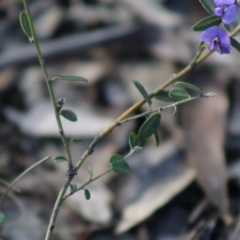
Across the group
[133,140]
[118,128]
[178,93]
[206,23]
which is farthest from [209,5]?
[118,128]

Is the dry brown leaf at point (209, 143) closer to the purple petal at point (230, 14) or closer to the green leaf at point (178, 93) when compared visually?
the green leaf at point (178, 93)

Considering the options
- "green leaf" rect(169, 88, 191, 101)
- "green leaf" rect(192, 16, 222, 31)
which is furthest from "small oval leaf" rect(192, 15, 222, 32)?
"green leaf" rect(169, 88, 191, 101)

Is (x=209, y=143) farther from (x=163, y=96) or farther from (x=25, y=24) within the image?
(x=25, y=24)

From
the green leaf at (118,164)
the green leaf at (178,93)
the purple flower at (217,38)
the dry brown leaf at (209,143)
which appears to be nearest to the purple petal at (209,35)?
the purple flower at (217,38)

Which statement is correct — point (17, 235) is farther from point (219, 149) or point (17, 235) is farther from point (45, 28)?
point (45, 28)

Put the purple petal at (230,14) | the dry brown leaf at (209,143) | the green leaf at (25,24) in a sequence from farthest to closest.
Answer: the dry brown leaf at (209,143) → the green leaf at (25,24) → the purple petal at (230,14)

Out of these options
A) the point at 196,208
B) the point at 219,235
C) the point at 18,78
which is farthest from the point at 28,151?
the point at 219,235
